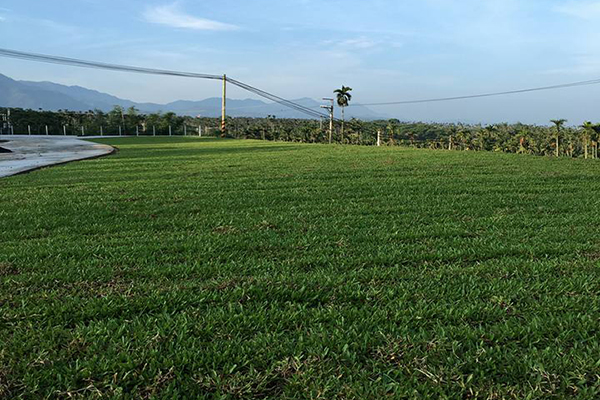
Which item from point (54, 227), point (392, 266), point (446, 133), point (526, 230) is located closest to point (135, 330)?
point (392, 266)

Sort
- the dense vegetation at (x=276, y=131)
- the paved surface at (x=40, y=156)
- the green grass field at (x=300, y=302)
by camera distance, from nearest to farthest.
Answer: the green grass field at (x=300, y=302) < the paved surface at (x=40, y=156) < the dense vegetation at (x=276, y=131)

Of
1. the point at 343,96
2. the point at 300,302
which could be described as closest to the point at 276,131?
the point at 343,96

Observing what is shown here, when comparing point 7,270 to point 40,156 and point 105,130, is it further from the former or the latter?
point 105,130

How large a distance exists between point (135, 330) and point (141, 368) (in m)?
0.39

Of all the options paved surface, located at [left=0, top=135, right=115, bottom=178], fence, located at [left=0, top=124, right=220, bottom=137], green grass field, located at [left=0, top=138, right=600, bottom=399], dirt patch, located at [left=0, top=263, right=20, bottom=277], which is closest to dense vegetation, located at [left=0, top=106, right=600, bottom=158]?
fence, located at [left=0, top=124, right=220, bottom=137]

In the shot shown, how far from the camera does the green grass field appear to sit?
1959 mm

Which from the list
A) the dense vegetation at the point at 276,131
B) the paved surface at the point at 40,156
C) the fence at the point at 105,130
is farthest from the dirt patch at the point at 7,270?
the fence at the point at 105,130

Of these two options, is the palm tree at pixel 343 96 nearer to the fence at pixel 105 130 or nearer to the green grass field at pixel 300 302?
the fence at pixel 105 130

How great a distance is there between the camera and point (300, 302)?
280 centimetres

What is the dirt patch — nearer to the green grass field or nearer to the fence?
the green grass field

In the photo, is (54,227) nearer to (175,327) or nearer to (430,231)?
(175,327)

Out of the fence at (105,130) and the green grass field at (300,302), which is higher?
the fence at (105,130)

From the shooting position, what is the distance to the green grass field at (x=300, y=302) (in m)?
1.96

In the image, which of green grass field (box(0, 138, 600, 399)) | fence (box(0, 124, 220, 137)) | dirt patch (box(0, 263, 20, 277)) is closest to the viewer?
green grass field (box(0, 138, 600, 399))
